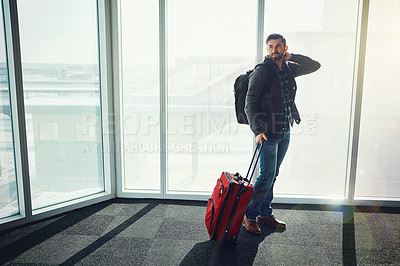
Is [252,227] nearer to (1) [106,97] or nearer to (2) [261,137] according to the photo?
(2) [261,137]

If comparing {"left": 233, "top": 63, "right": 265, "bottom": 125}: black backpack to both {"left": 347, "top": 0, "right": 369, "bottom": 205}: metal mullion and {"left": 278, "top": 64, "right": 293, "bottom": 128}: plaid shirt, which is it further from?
{"left": 347, "top": 0, "right": 369, "bottom": 205}: metal mullion

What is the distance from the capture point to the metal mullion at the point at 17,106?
2213 millimetres

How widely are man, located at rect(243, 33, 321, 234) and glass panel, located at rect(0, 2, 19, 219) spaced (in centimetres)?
184

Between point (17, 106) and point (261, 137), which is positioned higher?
point (17, 106)

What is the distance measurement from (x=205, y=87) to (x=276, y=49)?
33.7 inches

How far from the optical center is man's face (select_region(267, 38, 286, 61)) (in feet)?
6.98

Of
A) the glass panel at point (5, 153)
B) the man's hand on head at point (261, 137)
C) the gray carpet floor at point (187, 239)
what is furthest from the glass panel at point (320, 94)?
the glass panel at point (5, 153)

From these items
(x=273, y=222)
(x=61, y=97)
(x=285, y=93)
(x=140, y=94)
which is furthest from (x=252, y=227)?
(x=61, y=97)

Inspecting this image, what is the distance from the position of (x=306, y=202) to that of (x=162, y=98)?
5.61ft

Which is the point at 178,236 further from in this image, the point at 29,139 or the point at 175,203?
the point at 29,139

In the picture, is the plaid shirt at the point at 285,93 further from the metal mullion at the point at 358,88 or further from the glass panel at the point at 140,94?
the glass panel at the point at 140,94

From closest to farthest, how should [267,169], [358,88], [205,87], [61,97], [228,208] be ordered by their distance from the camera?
[228,208], [267,169], [61,97], [358,88], [205,87]

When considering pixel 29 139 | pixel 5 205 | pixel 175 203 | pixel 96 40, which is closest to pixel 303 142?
pixel 175 203

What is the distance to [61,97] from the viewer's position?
2.60 metres
